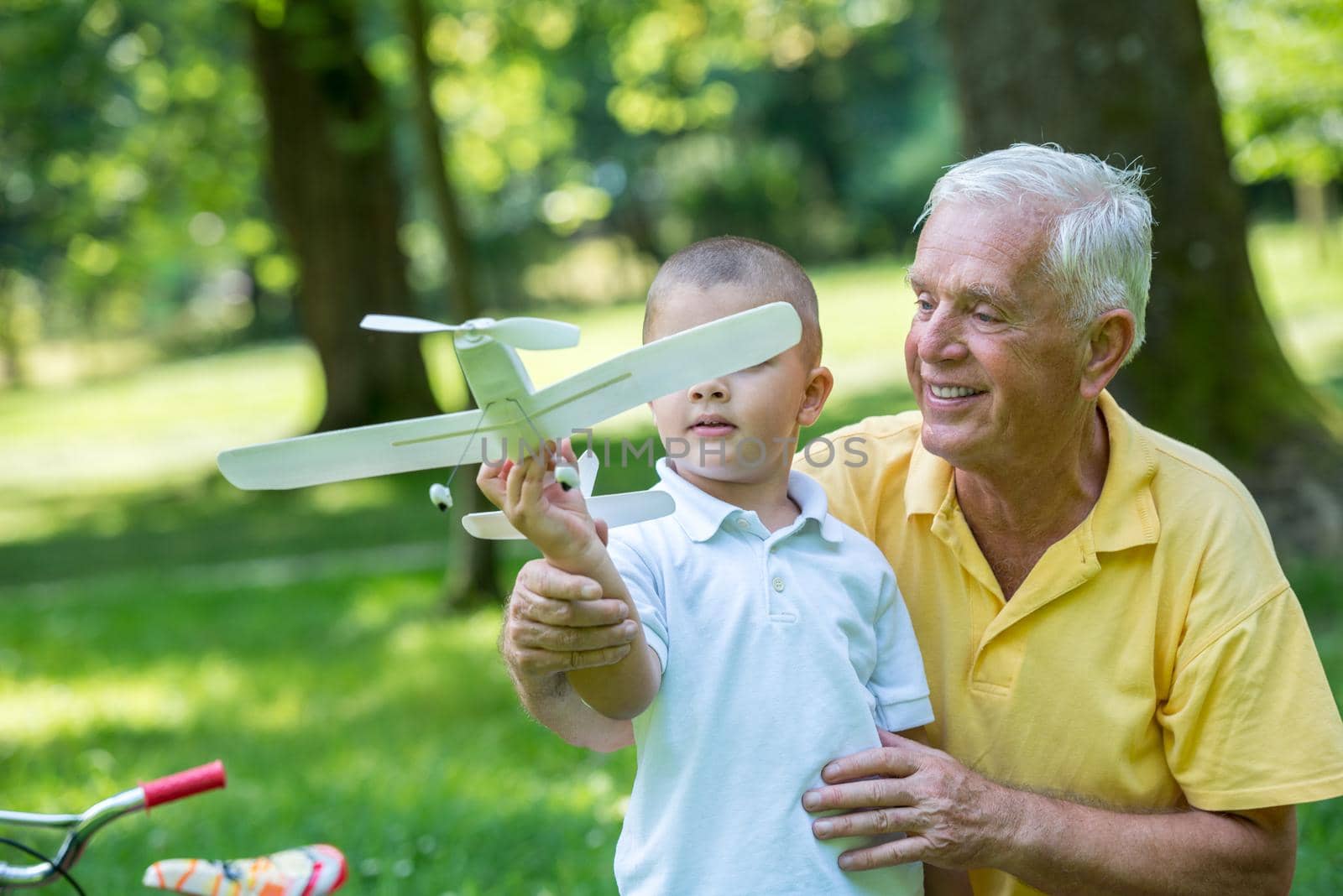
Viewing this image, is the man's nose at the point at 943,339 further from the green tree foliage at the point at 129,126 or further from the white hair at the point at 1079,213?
the green tree foliage at the point at 129,126

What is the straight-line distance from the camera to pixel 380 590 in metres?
8.90

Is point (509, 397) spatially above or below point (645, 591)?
above

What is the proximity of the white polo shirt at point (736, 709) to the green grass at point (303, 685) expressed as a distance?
1.67 meters

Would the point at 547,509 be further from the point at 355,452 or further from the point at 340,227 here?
the point at 340,227

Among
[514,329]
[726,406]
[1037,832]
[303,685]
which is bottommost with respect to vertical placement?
[303,685]

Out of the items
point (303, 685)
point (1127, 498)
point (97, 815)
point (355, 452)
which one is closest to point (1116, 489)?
point (1127, 498)

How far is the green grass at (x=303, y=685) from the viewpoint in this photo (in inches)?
159

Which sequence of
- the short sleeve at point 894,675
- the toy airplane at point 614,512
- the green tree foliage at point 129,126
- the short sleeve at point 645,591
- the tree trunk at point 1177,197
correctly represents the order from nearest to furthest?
the toy airplane at point 614,512, the short sleeve at point 645,591, the short sleeve at point 894,675, the tree trunk at point 1177,197, the green tree foliage at point 129,126

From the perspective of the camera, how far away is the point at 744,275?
2.14 m

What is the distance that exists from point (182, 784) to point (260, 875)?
0.88ft

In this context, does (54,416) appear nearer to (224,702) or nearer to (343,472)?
(224,702)

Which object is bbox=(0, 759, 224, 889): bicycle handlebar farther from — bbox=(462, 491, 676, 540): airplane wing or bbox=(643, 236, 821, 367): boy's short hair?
bbox=(643, 236, 821, 367): boy's short hair

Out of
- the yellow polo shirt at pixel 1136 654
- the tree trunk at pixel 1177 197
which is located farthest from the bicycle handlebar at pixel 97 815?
the tree trunk at pixel 1177 197

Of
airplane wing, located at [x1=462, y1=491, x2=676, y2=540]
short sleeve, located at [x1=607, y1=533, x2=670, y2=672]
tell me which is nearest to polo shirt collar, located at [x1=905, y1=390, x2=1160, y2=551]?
short sleeve, located at [x1=607, y1=533, x2=670, y2=672]
